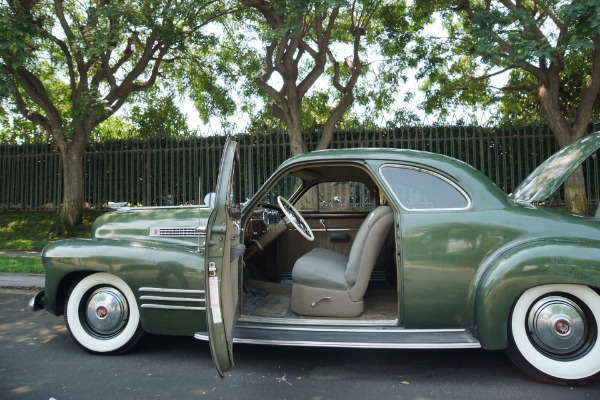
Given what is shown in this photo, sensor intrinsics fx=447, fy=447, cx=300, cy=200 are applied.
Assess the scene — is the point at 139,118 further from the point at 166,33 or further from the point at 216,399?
the point at 216,399

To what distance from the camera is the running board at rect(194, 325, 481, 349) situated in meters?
3.18

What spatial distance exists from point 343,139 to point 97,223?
8275 mm

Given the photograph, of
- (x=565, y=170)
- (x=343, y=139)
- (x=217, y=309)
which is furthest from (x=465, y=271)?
(x=343, y=139)

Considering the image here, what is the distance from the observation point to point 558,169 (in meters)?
3.82

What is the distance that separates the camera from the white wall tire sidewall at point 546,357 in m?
3.12

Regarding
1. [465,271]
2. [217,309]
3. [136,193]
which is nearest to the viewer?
[217,309]

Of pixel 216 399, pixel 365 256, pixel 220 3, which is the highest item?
pixel 220 3

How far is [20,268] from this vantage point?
781 centimetres

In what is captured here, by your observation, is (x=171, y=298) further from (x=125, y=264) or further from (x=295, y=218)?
(x=295, y=218)

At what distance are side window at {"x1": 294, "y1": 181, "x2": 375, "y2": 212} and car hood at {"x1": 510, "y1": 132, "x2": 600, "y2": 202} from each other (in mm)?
1699

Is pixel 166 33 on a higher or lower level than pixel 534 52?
higher

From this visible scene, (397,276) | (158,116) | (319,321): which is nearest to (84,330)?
(319,321)

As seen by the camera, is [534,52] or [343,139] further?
[343,139]

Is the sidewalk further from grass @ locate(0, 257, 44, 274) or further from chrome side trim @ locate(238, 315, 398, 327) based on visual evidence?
chrome side trim @ locate(238, 315, 398, 327)
